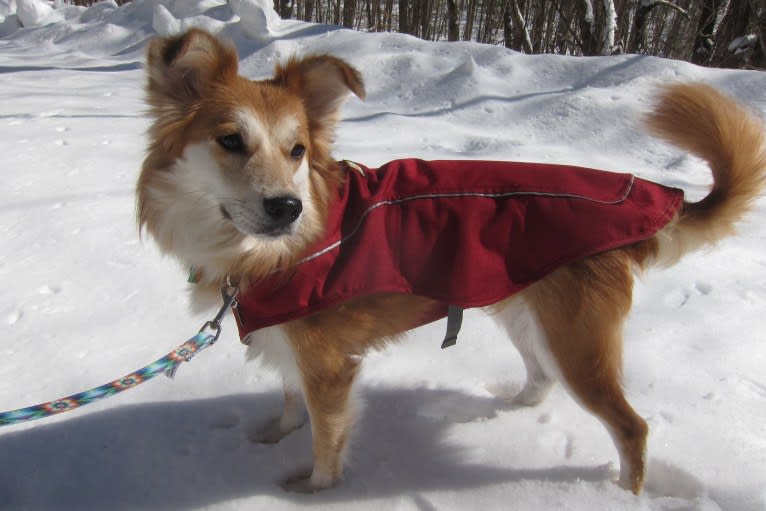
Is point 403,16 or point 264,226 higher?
point 264,226

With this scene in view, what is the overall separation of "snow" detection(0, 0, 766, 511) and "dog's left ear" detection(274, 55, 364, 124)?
490 mm

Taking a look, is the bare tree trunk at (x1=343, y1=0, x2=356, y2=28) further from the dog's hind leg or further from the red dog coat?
the dog's hind leg

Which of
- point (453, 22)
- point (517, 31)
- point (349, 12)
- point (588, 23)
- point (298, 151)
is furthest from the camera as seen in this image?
point (349, 12)

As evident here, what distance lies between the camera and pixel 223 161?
1666mm

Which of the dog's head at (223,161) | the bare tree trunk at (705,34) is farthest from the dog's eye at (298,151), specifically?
the bare tree trunk at (705,34)

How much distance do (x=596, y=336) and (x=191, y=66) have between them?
1.57 metres

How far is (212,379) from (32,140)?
313 cm

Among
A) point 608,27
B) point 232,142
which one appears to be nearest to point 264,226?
point 232,142

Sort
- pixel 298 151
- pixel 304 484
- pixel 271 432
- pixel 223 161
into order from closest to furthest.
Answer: pixel 223 161
pixel 298 151
pixel 304 484
pixel 271 432

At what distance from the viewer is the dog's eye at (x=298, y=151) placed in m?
1.76

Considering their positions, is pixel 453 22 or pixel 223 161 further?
pixel 453 22

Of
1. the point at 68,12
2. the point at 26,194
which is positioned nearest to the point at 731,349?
the point at 26,194

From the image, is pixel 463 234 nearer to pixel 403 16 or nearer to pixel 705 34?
pixel 705 34

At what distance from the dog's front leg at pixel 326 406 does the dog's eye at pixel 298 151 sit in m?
0.60
